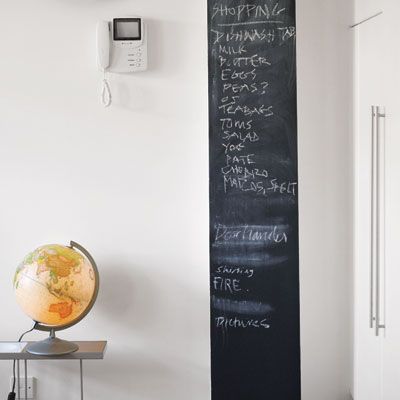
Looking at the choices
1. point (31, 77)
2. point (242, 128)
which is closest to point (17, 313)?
point (31, 77)

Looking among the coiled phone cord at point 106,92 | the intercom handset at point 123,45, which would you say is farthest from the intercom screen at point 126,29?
the coiled phone cord at point 106,92

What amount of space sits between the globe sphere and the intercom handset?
796 millimetres

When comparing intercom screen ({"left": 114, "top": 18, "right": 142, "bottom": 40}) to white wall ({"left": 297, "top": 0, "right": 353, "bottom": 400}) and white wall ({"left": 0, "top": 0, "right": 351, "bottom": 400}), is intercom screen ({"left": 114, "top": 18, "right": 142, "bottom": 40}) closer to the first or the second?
white wall ({"left": 0, "top": 0, "right": 351, "bottom": 400})

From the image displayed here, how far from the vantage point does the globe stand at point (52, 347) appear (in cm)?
237

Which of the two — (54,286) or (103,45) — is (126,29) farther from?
(54,286)

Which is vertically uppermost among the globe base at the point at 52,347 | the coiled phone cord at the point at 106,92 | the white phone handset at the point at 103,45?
the white phone handset at the point at 103,45
